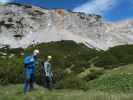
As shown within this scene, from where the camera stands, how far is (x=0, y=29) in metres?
196

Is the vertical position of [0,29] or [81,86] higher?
[0,29]

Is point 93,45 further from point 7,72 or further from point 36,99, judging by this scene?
point 36,99

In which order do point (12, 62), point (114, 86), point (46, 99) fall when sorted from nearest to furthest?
point (46, 99) < point (114, 86) < point (12, 62)

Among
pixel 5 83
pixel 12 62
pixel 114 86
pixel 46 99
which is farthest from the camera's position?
pixel 12 62

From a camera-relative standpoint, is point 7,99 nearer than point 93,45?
Yes

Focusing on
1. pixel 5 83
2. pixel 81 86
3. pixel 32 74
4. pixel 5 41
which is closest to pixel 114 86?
pixel 81 86

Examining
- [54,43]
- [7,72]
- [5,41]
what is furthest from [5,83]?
[5,41]

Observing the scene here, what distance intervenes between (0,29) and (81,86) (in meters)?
172

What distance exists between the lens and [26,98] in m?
13.9

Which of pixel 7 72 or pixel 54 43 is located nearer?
pixel 7 72

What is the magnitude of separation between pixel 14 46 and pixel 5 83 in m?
151

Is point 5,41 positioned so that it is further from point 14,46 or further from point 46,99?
point 46,99

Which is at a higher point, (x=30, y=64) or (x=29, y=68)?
(x=30, y=64)

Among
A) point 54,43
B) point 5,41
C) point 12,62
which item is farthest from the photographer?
point 5,41
